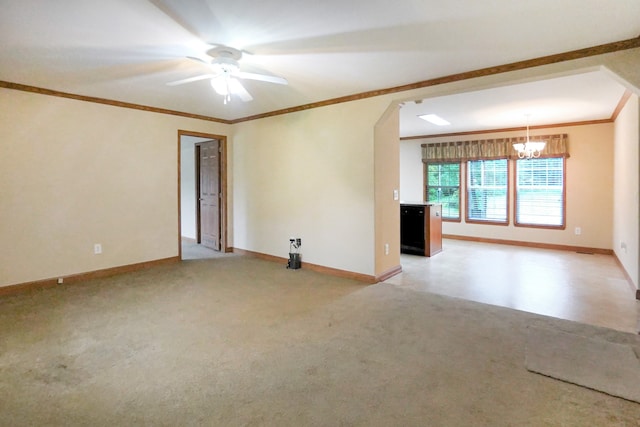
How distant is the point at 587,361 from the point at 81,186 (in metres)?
5.55

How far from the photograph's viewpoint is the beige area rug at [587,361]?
2.10m

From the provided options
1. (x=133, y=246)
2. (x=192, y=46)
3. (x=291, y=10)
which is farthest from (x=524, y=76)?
(x=133, y=246)

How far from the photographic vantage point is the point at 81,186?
4.40 metres

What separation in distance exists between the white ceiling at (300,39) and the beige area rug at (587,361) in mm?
2370

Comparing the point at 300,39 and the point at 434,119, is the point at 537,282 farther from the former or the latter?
the point at 300,39

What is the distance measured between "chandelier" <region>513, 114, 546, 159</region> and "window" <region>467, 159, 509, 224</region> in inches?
18.7

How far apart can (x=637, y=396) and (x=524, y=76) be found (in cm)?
266

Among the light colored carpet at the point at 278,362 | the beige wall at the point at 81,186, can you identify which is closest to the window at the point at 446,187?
the light colored carpet at the point at 278,362

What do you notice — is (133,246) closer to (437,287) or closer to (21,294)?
(21,294)

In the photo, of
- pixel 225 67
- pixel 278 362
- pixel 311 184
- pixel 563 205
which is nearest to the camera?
pixel 278 362

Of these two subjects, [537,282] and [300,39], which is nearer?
[300,39]

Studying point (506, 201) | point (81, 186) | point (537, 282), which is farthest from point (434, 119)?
point (81, 186)

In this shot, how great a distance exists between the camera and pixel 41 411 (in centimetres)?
185

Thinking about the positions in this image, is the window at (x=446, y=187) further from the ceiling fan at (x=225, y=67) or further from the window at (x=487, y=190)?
the ceiling fan at (x=225, y=67)
